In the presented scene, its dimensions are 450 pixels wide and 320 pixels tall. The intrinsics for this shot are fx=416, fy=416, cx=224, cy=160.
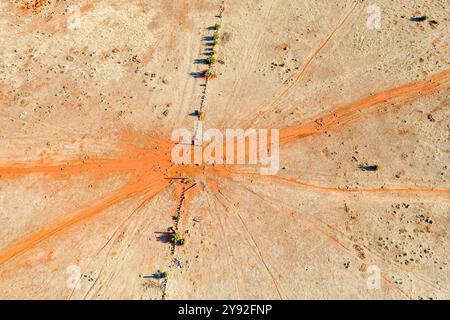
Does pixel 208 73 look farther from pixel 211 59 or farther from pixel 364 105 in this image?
pixel 364 105

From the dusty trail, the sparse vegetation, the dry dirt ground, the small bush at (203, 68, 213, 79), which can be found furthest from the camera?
the small bush at (203, 68, 213, 79)

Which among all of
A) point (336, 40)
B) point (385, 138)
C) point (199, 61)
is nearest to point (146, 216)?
point (199, 61)

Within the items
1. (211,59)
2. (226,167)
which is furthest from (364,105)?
(211,59)

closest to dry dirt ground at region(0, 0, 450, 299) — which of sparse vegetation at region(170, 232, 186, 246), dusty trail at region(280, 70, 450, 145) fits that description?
dusty trail at region(280, 70, 450, 145)

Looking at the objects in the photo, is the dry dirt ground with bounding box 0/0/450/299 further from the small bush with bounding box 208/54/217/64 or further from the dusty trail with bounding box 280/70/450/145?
the small bush with bounding box 208/54/217/64

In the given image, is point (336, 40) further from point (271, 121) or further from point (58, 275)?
point (58, 275)

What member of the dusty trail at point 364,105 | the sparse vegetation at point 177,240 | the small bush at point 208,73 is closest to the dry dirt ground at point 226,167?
the dusty trail at point 364,105
